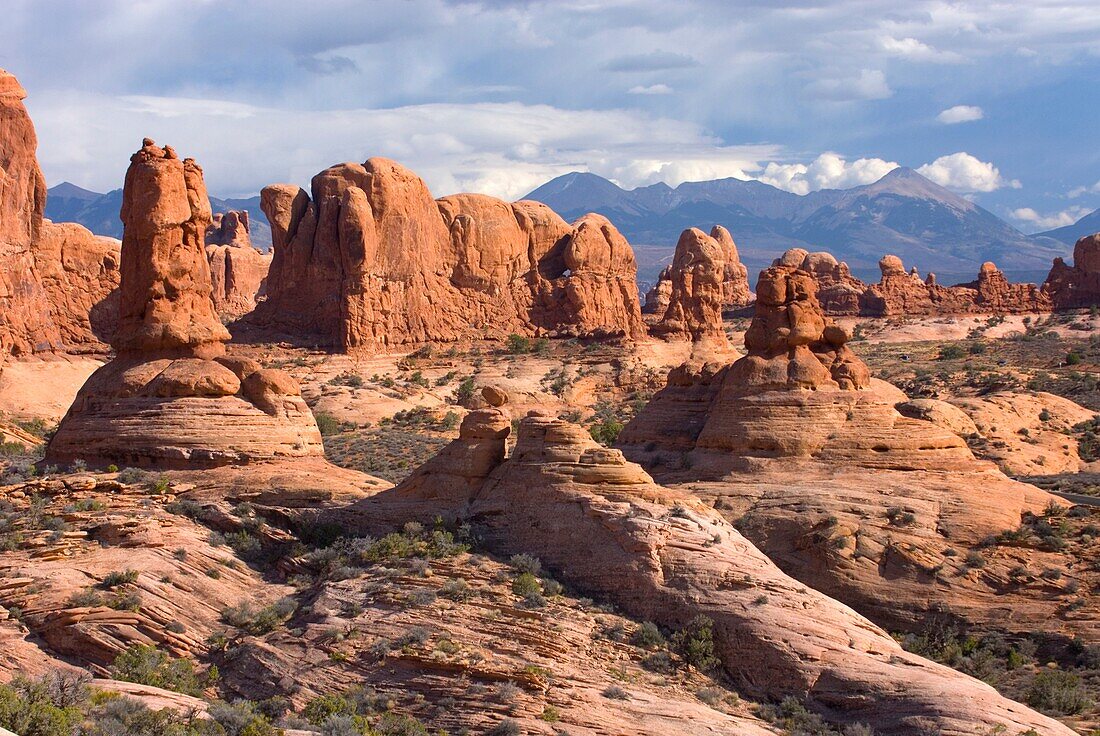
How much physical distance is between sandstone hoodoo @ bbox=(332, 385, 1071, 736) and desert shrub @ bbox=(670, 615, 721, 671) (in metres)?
0.16

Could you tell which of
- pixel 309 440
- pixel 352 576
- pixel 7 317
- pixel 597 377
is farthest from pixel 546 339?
pixel 352 576

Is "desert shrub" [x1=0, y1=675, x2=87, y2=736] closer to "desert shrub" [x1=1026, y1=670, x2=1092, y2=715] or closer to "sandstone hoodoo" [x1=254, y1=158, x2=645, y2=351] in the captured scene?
"desert shrub" [x1=1026, y1=670, x2=1092, y2=715]

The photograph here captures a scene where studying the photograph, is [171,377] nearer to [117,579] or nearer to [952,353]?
[117,579]

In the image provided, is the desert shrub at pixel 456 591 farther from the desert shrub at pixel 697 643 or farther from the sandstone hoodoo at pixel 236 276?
the sandstone hoodoo at pixel 236 276

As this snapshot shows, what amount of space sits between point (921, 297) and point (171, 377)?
70808mm

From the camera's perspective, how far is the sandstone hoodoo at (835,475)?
27531 millimetres

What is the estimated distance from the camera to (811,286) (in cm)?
3606

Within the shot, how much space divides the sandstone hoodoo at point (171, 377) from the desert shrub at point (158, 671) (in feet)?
23.0

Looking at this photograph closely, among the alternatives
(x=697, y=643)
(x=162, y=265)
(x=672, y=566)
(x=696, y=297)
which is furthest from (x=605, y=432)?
(x=696, y=297)

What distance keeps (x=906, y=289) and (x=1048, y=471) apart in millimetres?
51568

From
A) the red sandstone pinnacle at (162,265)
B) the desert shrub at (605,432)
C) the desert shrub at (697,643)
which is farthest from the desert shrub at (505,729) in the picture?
the desert shrub at (605,432)

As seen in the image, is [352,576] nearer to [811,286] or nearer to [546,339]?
[811,286]

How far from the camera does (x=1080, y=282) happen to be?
89.4m

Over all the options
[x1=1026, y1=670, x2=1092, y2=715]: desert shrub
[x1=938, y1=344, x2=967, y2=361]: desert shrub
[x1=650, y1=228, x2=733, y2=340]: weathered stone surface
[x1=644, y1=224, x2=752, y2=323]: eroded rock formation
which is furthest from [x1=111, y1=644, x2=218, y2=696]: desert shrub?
[x1=938, y1=344, x2=967, y2=361]: desert shrub
